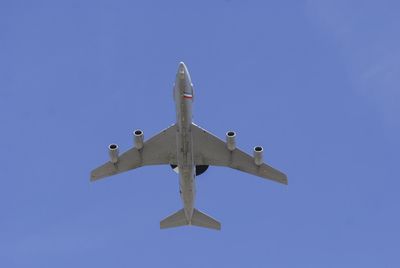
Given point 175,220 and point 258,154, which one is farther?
point 175,220

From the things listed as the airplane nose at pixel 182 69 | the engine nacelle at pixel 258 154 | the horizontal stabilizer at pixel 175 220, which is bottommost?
the horizontal stabilizer at pixel 175 220

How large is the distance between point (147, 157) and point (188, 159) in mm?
4539

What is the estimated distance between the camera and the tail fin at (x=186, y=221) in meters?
Result: 65.9

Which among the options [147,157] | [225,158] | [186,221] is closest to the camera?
[225,158]

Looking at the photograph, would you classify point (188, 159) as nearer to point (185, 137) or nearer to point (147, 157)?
point (185, 137)

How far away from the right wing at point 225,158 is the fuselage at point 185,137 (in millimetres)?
2112

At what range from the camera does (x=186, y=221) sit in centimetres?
6588

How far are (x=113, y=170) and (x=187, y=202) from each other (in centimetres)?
621

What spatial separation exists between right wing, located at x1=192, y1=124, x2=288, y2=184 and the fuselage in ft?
6.93

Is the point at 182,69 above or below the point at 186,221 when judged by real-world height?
above

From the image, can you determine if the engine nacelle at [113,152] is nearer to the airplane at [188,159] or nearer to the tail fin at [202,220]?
the airplane at [188,159]

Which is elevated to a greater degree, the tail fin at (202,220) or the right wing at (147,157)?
the right wing at (147,157)

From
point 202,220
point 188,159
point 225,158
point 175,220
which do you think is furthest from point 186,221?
point 188,159

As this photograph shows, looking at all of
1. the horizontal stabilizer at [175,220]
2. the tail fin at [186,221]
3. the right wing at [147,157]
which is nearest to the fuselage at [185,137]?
→ the horizontal stabilizer at [175,220]
